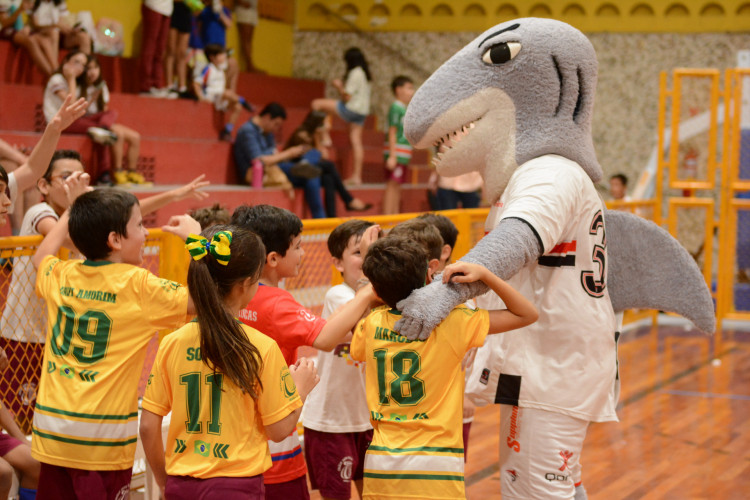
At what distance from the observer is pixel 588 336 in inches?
106

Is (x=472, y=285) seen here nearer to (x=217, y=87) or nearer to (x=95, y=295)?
(x=95, y=295)

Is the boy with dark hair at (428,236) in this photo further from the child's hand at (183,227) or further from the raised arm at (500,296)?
the child's hand at (183,227)

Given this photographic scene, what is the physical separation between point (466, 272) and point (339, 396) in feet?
3.41

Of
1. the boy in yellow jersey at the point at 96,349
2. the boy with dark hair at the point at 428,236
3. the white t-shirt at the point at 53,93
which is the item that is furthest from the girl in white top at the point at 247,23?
the boy in yellow jersey at the point at 96,349

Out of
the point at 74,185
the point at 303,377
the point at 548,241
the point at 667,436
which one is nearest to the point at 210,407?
the point at 303,377

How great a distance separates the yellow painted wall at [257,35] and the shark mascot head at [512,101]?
7.70 m

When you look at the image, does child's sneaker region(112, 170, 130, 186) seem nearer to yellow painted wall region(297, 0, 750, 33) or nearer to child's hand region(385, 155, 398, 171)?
child's hand region(385, 155, 398, 171)

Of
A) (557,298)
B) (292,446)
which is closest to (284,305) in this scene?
(292,446)

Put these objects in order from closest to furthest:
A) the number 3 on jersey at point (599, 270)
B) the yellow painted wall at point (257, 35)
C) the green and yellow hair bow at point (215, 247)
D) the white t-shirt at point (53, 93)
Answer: the green and yellow hair bow at point (215, 247) → the number 3 on jersey at point (599, 270) → the white t-shirt at point (53, 93) → the yellow painted wall at point (257, 35)

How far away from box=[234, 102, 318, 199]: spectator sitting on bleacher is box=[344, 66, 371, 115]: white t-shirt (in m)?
1.45

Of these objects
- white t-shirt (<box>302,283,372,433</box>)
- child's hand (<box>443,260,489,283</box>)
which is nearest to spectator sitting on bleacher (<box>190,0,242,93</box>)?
white t-shirt (<box>302,283,372,433</box>)

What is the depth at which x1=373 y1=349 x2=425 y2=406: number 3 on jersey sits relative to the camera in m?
2.41

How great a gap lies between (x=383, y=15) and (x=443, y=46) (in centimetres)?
91

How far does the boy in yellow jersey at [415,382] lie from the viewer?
2.40 metres
